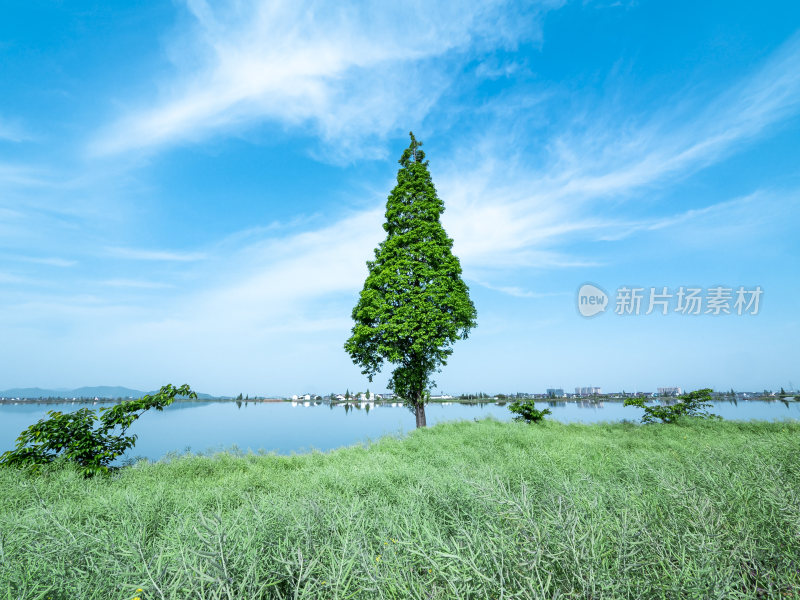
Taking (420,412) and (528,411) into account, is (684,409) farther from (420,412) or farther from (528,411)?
(420,412)

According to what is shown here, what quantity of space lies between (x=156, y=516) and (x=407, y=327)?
1319 cm

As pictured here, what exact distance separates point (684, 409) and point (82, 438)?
23.0m

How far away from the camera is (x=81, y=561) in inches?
102

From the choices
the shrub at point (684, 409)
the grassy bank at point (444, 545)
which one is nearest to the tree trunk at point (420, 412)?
the shrub at point (684, 409)

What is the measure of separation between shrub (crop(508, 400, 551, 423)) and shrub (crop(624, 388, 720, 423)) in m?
4.66

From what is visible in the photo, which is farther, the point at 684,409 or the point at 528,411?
the point at 528,411

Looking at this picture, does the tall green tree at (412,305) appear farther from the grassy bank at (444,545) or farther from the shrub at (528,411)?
the grassy bank at (444,545)

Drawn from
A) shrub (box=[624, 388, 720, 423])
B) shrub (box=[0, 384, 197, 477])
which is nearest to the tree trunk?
shrub (box=[624, 388, 720, 423])

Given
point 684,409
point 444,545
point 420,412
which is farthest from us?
point 420,412

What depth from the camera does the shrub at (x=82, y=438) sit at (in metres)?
8.57

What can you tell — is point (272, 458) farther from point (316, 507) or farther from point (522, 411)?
point (522, 411)

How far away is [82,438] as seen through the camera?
9.22 meters

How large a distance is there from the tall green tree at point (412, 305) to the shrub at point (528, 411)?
437 cm

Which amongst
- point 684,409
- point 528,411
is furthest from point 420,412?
point 684,409
